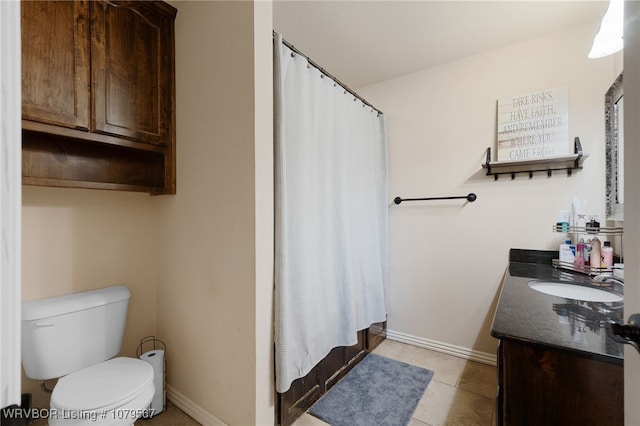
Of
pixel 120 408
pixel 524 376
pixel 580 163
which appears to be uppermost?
pixel 580 163

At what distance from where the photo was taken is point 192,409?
63.6 inches

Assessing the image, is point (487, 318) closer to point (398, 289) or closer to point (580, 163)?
point (398, 289)

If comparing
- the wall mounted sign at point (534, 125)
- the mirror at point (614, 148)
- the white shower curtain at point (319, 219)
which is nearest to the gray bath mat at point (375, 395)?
the white shower curtain at point (319, 219)

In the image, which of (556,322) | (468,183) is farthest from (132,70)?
(468,183)

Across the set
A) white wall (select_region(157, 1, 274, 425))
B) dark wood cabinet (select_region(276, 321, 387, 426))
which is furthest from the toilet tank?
dark wood cabinet (select_region(276, 321, 387, 426))

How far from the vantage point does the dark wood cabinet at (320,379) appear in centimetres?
150

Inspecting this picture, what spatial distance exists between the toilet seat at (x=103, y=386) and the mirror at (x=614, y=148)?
2.57m

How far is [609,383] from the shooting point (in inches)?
29.1

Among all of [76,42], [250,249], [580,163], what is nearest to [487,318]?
[580,163]

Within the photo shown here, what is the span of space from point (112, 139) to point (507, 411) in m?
2.07

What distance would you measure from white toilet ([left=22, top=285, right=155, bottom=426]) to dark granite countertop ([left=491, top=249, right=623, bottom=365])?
4.91 feet

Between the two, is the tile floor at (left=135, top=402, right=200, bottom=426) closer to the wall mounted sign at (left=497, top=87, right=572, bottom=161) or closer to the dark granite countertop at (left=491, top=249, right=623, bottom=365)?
the dark granite countertop at (left=491, top=249, right=623, bottom=365)

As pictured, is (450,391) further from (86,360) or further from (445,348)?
(86,360)
